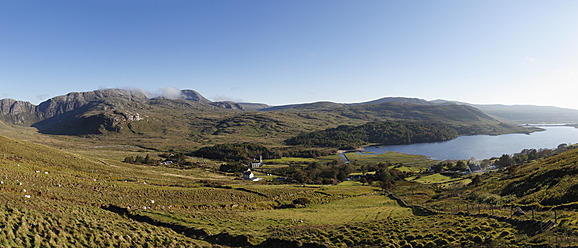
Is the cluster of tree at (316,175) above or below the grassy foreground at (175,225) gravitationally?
below

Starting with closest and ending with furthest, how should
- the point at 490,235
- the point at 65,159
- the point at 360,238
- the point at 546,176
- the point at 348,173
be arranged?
the point at 490,235 → the point at 360,238 → the point at 546,176 → the point at 65,159 → the point at 348,173

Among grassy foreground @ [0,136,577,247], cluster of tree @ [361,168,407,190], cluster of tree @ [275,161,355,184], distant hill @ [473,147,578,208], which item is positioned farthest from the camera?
cluster of tree @ [275,161,355,184]

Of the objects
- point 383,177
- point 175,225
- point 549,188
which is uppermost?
point 549,188

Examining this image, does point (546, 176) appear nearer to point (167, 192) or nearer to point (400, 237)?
point (400, 237)

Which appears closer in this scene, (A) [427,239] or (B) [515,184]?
(A) [427,239]

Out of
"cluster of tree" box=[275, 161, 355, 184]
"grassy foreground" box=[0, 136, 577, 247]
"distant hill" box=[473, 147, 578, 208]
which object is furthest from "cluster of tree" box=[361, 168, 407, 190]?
"grassy foreground" box=[0, 136, 577, 247]

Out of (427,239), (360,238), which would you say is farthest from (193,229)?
(427,239)

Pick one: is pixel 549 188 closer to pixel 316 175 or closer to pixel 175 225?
pixel 175 225

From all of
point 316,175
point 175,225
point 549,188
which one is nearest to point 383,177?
point 316,175

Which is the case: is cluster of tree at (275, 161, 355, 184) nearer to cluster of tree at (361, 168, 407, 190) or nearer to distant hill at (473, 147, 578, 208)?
cluster of tree at (361, 168, 407, 190)

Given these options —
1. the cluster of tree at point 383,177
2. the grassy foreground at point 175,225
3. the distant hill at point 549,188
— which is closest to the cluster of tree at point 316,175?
the cluster of tree at point 383,177

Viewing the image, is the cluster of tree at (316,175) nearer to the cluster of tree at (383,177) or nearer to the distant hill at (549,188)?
the cluster of tree at (383,177)
